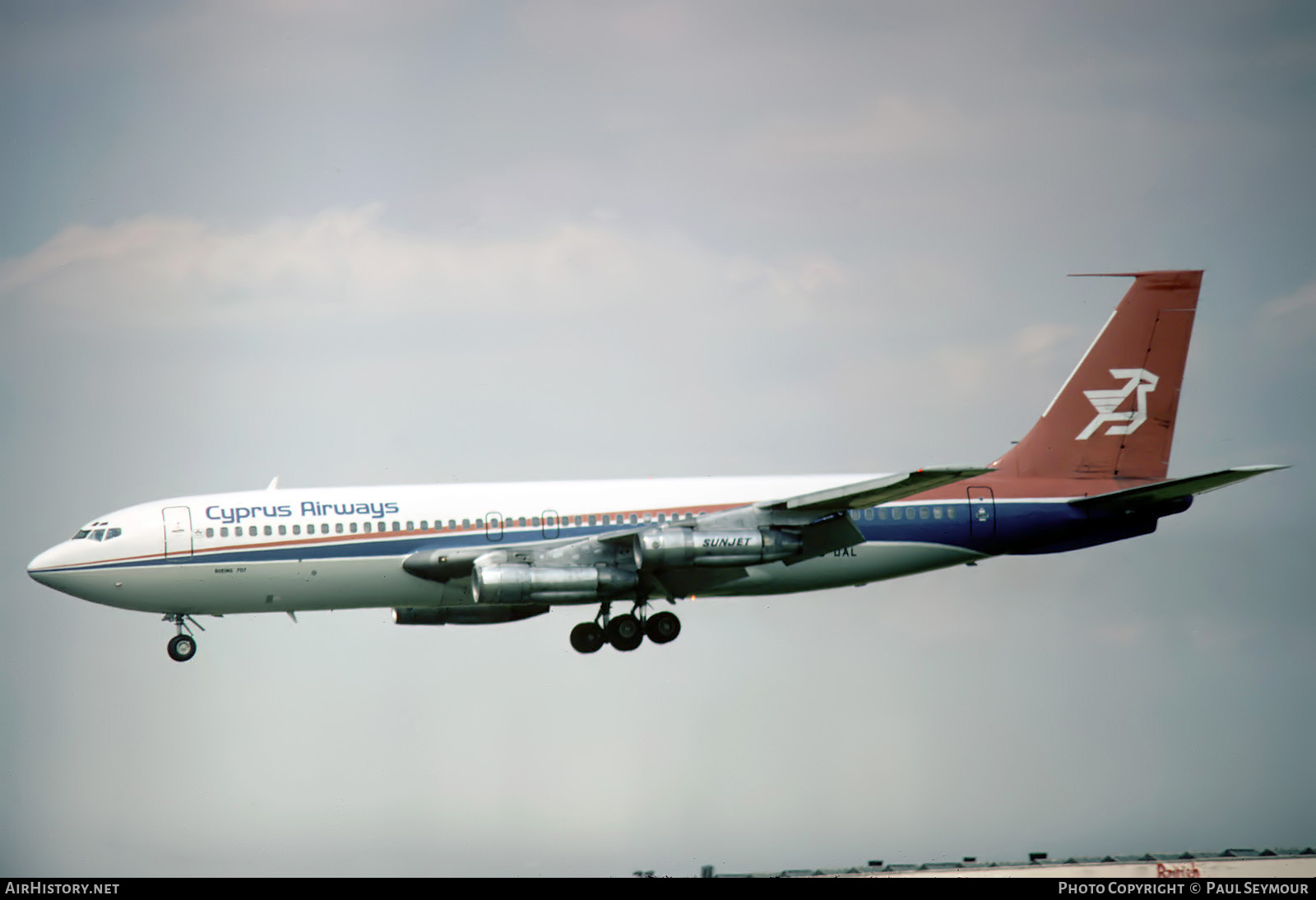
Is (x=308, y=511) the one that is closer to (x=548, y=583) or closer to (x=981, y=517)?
(x=548, y=583)

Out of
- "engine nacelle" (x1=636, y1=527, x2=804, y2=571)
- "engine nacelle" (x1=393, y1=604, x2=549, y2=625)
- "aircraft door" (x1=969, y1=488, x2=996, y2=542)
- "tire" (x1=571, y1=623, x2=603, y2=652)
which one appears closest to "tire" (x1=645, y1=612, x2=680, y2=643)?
"tire" (x1=571, y1=623, x2=603, y2=652)

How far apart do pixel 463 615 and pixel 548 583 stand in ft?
25.8

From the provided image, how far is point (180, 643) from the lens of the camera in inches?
2112

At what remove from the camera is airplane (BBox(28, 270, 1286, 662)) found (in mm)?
51375

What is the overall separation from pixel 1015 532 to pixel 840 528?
6.95 metres

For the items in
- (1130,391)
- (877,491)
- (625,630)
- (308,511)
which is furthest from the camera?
(1130,391)

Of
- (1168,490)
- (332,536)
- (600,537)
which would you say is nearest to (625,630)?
(600,537)

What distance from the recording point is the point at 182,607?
52.4m

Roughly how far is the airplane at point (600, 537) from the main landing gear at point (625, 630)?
6cm

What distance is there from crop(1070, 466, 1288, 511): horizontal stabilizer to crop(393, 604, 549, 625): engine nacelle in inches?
779

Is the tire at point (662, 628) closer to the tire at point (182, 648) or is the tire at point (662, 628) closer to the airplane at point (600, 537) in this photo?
the airplane at point (600, 537)

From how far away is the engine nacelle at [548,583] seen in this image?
50.3m
